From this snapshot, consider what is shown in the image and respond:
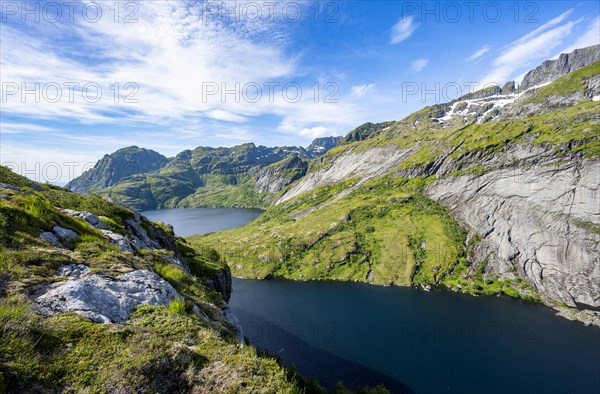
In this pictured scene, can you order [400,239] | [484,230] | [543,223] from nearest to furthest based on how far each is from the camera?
[543,223] → [484,230] → [400,239]

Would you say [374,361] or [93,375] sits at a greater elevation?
[93,375]

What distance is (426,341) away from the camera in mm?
77125

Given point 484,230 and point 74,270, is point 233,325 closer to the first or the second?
point 74,270

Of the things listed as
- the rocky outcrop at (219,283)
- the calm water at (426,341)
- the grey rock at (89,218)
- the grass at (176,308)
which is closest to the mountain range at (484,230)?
the calm water at (426,341)

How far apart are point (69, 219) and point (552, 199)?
15935cm

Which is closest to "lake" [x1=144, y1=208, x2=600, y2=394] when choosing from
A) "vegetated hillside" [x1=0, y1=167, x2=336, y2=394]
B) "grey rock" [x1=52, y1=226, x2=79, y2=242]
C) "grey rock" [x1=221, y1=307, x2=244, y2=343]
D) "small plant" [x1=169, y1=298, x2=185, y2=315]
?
"grey rock" [x1=221, y1=307, x2=244, y2=343]

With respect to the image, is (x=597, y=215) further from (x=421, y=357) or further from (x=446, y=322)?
(x=421, y=357)

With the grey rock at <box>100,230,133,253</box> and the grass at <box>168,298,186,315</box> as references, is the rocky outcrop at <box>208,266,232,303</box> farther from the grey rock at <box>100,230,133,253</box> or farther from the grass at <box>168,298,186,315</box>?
the grass at <box>168,298,186,315</box>

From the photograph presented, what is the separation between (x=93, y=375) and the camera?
23.6 ft

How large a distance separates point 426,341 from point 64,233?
86.9 metres

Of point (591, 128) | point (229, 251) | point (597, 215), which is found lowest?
point (229, 251)

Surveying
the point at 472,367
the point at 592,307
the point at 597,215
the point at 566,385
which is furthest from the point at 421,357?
the point at 597,215

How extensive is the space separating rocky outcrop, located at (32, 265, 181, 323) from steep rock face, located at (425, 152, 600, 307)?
135 m

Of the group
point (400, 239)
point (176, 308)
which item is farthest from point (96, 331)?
point (400, 239)
